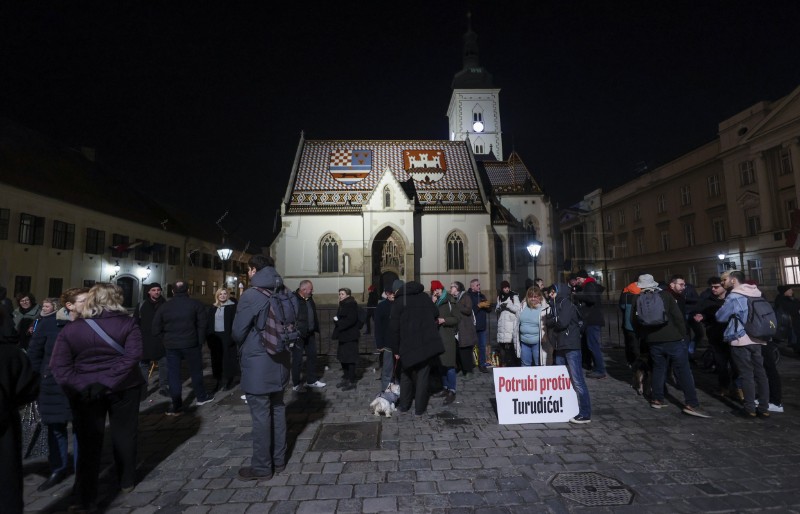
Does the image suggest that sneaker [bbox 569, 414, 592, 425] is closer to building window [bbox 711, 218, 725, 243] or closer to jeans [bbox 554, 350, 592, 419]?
jeans [bbox 554, 350, 592, 419]

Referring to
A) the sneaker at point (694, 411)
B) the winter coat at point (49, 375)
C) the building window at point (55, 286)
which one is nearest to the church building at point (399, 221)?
the building window at point (55, 286)

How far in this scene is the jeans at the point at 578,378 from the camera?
5230mm

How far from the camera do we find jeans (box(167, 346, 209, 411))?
5.97 m

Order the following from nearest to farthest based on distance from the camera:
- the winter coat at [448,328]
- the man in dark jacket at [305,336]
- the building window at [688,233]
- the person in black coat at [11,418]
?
the person in black coat at [11,418], the winter coat at [448,328], the man in dark jacket at [305,336], the building window at [688,233]

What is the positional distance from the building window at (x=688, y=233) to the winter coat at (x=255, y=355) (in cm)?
3719

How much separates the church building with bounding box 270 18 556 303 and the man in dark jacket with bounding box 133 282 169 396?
2196cm

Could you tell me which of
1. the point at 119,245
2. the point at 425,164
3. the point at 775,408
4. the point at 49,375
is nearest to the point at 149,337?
the point at 49,375

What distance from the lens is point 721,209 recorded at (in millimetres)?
29594

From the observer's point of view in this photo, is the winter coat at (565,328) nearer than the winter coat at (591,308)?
Yes

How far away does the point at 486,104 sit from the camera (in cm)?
5091

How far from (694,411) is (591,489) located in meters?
3.01

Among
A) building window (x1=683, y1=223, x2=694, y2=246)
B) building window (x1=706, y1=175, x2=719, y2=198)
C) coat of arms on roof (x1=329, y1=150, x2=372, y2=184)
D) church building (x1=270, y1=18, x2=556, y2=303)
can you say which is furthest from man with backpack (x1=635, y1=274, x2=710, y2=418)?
building window (x1=683, y1=223, x2=694, y2=246)

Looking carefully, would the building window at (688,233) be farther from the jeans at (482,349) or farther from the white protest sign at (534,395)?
the white protest sign at (534,395)

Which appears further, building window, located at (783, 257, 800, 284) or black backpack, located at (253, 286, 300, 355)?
building window, located at (783, 257, 800, 284)
